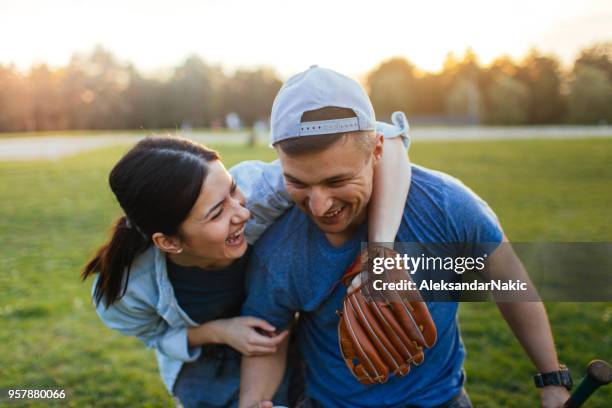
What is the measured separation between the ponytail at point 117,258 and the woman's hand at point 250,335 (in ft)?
1.57

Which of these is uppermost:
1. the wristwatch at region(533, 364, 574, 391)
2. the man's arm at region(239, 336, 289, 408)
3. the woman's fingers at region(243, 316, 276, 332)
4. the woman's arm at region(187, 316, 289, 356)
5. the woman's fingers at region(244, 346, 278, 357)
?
the woman's fingers at region(243, 316, 276, 332)

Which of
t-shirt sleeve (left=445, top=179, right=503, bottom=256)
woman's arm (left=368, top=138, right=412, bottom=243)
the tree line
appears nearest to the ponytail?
the tree line

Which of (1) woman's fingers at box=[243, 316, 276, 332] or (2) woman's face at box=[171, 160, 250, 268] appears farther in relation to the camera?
(1) woman's fingers at box=[243, 316, 276, 332]

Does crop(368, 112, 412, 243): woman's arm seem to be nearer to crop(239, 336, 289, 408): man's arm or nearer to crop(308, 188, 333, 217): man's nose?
crop(308, 188, 333, 217): man's nose

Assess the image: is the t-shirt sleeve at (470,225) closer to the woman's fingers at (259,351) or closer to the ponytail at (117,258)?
the woman's fingers at (259,351)

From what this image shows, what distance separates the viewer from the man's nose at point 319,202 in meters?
1.95

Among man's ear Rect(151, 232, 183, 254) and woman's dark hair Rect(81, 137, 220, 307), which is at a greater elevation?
woman's dark hair Rect(81, 137, 220, 307)

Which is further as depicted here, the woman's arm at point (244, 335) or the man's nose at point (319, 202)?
the woman's arm at point (244, 335)

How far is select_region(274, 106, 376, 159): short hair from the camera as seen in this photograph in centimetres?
190

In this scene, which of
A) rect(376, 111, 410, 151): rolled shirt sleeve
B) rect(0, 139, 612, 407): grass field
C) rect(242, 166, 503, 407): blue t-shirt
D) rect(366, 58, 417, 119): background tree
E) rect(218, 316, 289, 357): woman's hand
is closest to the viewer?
rect(242, 166, 503, 407): blue t-shirt

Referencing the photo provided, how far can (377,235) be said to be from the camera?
2.02 meters

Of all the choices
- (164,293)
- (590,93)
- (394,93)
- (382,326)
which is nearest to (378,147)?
(382,326)

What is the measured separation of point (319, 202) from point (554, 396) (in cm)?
124

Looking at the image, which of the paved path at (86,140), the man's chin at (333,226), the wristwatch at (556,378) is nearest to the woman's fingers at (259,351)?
the man's chin at (333,226)
